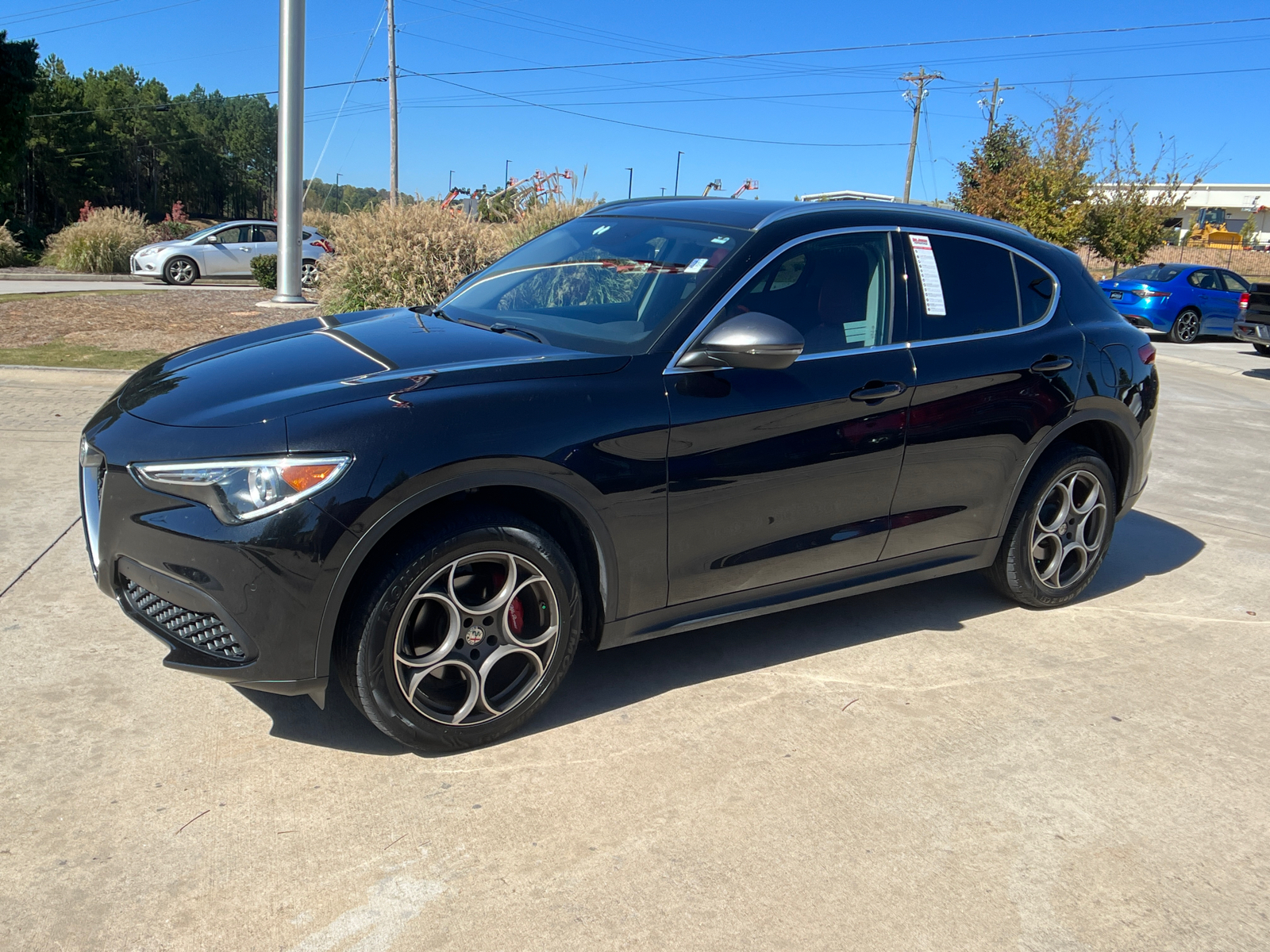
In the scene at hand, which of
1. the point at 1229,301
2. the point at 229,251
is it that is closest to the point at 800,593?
the point at 1229,301

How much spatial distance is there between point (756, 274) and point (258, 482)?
191 centimetres

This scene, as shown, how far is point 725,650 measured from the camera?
4.30 meters

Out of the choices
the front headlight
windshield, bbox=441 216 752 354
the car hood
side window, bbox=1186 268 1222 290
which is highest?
side window, bbox=1186 268 1222 290

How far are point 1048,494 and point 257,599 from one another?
137 inches

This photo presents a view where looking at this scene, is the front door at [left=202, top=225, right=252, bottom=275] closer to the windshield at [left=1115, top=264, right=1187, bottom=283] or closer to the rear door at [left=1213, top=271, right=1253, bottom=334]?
the windshield at [left=1115, top=264, right=1187, bottom=283]

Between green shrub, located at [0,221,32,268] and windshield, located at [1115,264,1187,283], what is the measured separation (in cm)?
2606

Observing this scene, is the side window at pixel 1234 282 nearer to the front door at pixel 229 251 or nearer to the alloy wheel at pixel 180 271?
the front door at pixel 229 251

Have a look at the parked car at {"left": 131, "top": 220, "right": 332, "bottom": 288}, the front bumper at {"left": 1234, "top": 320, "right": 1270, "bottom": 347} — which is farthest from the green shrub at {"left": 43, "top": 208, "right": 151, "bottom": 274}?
the front bumper at {"left": 1234, "top": 320, "right": 1270, "bottom": 347}

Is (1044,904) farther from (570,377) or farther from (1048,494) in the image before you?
(1048,494)

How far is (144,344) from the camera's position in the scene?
10.8 metres

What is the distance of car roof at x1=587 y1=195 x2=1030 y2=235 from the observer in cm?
405

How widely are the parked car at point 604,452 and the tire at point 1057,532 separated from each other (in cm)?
2

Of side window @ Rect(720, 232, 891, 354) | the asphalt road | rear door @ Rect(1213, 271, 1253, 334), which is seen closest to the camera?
the asphalt road

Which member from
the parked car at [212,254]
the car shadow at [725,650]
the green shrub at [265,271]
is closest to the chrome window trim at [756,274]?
the car shadow at [725,650]
